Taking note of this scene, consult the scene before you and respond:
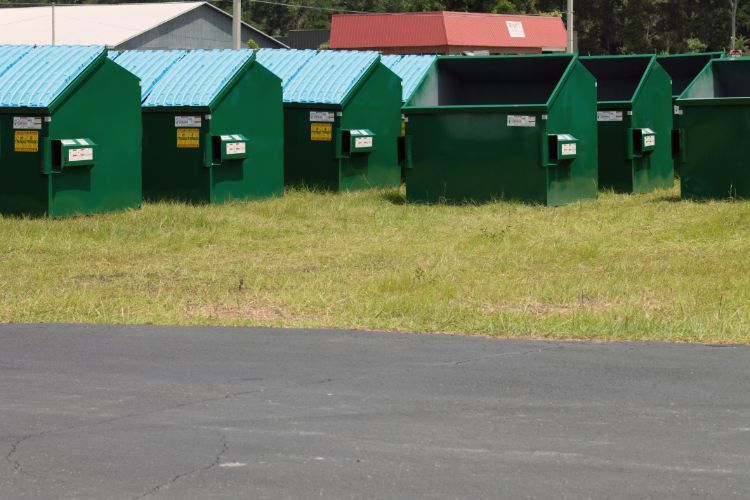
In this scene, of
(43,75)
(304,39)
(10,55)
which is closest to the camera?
(43,75)

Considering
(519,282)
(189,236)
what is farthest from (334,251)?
(519,282)

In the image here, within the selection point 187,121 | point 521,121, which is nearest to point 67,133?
point 187,121

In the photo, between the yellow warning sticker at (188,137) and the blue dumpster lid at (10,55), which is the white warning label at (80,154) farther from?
the yellow warning sticker at (188,137)

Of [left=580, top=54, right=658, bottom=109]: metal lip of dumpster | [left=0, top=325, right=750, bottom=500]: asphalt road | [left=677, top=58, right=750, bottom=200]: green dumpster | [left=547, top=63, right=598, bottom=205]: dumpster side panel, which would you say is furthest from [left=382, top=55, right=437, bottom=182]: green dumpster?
[left=0, top=325, right=750, bottom=500]: asphalt road

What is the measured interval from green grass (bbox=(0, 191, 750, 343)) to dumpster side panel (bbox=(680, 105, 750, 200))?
31cm

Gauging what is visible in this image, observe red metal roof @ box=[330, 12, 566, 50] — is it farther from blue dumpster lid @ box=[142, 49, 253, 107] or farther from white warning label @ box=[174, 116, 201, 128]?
white warning label @ box=[174, 116, 201, 128]

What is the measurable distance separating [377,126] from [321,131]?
99cm

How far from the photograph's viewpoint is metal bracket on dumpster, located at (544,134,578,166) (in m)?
15.7

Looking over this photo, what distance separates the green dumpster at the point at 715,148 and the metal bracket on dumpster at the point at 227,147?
17.1ft

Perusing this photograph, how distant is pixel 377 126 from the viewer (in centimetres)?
1836

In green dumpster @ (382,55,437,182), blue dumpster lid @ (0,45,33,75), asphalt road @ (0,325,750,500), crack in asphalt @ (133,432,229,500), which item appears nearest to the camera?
crack in asphalt @ (133,432,229,500)

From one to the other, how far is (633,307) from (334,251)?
13.0ft

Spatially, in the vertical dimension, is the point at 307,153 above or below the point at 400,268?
above

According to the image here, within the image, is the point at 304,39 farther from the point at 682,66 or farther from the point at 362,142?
the point at 362,142
